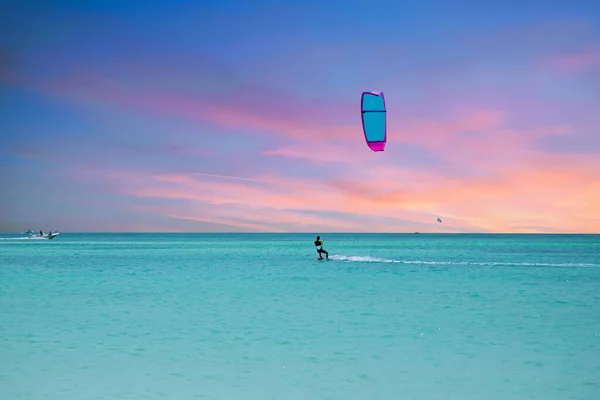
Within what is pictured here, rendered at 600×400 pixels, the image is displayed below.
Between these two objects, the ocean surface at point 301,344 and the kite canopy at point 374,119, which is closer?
the ocean surface at point 301,344

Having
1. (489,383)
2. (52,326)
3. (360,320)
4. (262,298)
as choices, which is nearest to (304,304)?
(262,298)

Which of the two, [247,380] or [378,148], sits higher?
[378,148]

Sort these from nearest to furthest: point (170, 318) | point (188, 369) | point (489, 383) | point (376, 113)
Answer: point (489, 383) → point (188, 369) → point (170, 318) → point (376, 113)

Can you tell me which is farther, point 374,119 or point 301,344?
point 374,119

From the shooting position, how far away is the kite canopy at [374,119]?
76.6ft

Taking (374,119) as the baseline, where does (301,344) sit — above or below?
below

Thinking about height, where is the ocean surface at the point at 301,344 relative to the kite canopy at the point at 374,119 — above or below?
below

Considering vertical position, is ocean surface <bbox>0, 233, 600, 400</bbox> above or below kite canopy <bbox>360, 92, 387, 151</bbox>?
below

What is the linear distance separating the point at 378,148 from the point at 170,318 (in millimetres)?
9724

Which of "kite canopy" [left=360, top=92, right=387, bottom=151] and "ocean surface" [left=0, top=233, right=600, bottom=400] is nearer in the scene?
"ocean surface" [left=0, top=233, right=600, bottom=400]

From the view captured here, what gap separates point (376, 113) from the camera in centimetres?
2362

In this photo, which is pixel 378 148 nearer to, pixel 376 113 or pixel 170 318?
pixel 376 113

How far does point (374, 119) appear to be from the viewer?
23.6m

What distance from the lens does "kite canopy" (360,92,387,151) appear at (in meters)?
23.4
